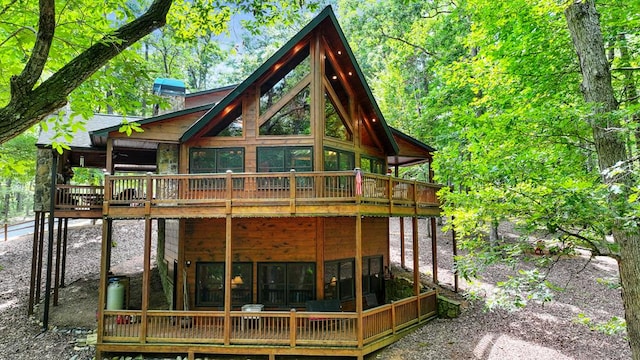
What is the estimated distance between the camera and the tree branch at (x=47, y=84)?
3.11m

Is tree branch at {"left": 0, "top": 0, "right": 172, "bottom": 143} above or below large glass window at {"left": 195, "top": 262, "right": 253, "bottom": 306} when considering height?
above

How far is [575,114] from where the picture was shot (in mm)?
6301

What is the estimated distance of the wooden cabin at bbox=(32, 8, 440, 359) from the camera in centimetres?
A: 1002

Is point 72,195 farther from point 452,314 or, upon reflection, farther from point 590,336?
point 590,336

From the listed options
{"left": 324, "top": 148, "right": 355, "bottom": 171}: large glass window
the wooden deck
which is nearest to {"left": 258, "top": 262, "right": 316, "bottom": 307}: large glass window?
the wooden deck

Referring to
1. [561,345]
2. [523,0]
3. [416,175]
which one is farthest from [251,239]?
[416,175]

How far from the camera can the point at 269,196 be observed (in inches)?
400

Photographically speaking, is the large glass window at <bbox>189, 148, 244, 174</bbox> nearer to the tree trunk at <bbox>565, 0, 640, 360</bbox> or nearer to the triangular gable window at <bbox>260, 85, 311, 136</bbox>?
the triangular gable window at <bbox>260, 85, 311, 136</bbox>

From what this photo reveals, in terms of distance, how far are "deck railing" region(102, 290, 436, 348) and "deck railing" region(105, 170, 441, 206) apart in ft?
10.3

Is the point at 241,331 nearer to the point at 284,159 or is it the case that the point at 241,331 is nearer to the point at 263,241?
the point at 263,241

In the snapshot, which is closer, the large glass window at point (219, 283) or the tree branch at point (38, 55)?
the tree branch at point (38, 55)

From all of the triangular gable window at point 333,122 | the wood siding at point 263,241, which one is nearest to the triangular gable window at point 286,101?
the triangular gable window at point 333,122

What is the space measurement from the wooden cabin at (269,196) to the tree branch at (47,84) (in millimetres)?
6420

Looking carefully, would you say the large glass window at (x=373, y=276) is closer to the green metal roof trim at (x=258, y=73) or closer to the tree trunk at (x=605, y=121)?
the green metal roof trim at (x=258, y=73)
